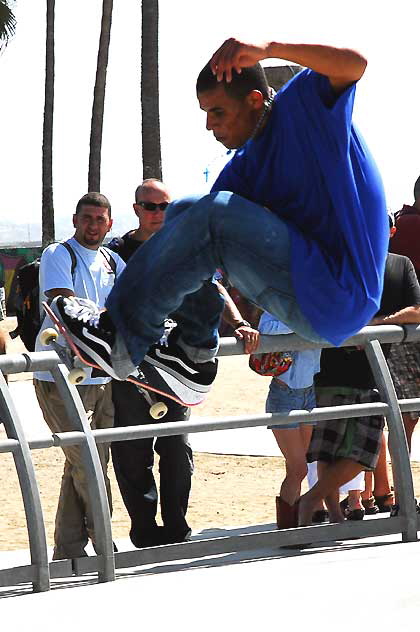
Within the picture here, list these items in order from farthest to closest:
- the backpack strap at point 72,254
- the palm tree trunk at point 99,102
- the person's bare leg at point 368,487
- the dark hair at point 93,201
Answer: the palm tree trunk at point 99,102 → the person's bare leg at point 368,487 → the dark hair at point 93,201 → the backpack strap at point 72,254

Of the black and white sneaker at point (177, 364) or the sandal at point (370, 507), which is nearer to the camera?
the black and white sneaker at point (177, 364)

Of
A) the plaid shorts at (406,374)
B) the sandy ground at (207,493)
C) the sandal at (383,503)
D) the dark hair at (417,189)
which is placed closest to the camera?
the plaid shorts at (406,374)

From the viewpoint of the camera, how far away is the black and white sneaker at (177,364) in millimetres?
5148

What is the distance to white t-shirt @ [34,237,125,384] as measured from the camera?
7.02 meters

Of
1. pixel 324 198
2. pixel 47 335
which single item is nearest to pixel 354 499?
pixel 47 335

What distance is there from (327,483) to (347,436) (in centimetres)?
31

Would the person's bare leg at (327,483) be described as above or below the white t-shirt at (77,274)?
below

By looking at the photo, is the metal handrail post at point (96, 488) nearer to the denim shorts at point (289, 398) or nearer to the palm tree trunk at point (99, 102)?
the denim shorts at point (289, 398)

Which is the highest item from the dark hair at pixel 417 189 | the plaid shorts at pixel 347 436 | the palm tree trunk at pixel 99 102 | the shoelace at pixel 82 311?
the palm tree trunk at pixel 99 102

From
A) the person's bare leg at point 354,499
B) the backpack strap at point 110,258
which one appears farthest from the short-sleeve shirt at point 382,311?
the backpack strap at point 110,258

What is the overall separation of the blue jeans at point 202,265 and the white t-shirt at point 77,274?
2.16 meters

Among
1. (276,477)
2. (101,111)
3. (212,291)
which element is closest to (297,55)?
(212,291)

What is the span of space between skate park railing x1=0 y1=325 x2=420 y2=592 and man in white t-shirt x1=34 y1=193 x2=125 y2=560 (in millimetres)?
876

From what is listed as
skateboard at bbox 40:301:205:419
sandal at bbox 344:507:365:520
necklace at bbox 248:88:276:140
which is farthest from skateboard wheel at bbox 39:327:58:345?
sandal at bbox 344:507:365:520
